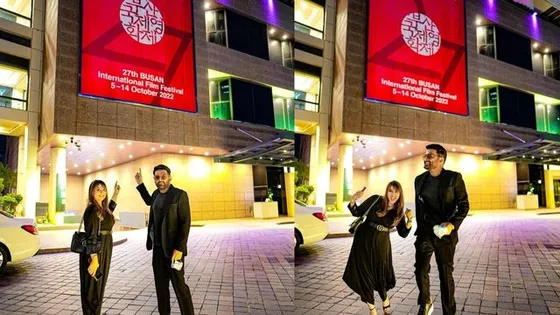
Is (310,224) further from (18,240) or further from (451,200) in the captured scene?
(18,240)

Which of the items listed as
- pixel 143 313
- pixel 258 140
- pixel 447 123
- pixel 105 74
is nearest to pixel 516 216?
pixel 447 123

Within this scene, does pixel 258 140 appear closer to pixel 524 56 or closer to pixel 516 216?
pixel 516 216

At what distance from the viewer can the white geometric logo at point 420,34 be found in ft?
14.9

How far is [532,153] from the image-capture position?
6262mm

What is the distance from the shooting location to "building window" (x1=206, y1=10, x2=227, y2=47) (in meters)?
4.81

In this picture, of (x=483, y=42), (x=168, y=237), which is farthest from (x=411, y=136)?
(x=483, y=42)

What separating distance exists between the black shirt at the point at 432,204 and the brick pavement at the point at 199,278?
1433 millimetres

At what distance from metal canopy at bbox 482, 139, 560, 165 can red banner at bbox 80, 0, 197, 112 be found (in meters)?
4.36

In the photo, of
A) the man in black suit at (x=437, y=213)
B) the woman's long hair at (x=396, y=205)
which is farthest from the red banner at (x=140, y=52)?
the man in black suit at (x=437, y=213)

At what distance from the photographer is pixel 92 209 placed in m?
3.35

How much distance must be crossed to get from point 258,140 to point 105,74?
1824mm

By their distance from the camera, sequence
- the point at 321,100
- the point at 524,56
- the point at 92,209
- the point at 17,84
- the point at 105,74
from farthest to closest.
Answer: the point at 17,84 → the point at 524,56 → the point at 321,100 → the point at 105,74 → the point at 92,209

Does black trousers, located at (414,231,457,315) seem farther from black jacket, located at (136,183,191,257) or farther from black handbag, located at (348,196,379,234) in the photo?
black jacket, located at (136,183,191,257)

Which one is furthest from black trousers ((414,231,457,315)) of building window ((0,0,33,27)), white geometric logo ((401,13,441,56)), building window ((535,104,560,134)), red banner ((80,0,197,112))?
building window ((0,0,33,27))
